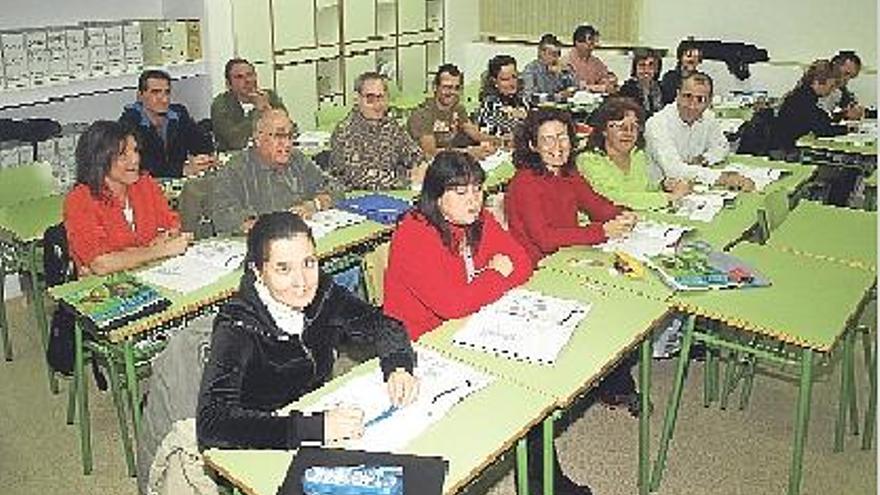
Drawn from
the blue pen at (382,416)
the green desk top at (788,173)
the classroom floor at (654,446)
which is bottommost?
the classroom floor at (654,446)

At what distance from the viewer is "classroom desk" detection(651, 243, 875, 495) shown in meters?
2.87

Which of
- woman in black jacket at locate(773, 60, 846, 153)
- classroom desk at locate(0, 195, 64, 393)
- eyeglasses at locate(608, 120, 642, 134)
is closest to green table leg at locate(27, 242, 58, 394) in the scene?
classroom desk at locate(0, 195, 64, 393)

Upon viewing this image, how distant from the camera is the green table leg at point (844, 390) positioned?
3.29 m

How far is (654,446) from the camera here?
144 inches

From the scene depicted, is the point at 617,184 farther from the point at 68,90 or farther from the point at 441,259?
the point at 68,90

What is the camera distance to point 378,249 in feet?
10.9

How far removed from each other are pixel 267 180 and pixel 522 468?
84.1 inches

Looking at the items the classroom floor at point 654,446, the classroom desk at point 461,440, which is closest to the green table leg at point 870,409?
the classroom floor at point 654,446

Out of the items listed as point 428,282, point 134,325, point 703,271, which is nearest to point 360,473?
point 428,282

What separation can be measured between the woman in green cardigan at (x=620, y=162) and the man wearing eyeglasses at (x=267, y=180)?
1283 millimetres

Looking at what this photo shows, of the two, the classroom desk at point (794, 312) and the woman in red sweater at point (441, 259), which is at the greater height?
the woman in red sweater at point (441, 259)

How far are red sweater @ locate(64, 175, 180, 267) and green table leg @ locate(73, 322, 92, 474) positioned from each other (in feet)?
1.22

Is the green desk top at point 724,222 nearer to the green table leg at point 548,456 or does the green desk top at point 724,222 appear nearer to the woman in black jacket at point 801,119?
the green table leg at point 548,456

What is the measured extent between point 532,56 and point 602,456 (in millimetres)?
6352
